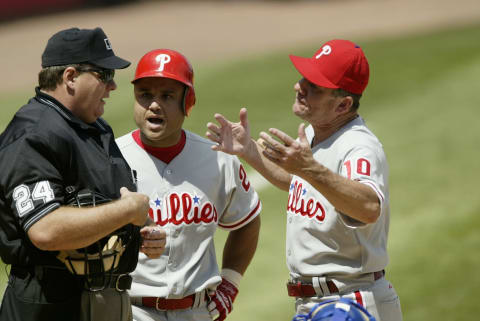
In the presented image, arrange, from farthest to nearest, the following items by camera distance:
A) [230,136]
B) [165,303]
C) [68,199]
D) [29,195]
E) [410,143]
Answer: [410,143] < [165,303] < [230,136] < [68,199] < [29,195]

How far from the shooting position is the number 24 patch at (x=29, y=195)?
3.25 m

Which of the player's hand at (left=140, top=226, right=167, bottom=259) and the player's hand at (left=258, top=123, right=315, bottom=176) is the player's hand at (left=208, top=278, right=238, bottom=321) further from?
the player's hand at (left=258, top=123, right=315, bottom=176)

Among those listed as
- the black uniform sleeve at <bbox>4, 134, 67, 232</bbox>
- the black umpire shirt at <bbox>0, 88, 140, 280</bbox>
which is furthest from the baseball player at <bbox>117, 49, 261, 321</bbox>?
the black uniform sleeve at <bbox>4, 134, 67, 232</bbox>

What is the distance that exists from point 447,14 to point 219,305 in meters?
19.1

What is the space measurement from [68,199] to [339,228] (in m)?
1.50

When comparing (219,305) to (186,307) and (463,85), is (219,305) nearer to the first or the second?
(186,307)

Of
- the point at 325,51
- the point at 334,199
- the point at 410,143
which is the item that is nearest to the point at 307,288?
the point at 334,199

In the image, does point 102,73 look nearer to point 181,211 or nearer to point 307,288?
point 181,211

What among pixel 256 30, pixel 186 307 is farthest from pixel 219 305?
pixel 256 30

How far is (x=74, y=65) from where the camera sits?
3605mm

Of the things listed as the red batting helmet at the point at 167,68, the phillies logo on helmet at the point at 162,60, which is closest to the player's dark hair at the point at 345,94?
the red batting helmet at the point at 167,68

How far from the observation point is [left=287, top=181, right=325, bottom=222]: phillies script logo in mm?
4164

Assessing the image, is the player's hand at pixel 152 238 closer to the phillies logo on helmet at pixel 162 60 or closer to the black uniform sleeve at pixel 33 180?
the black uniform sleeve at pixel 33 180

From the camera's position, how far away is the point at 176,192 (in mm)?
4312
